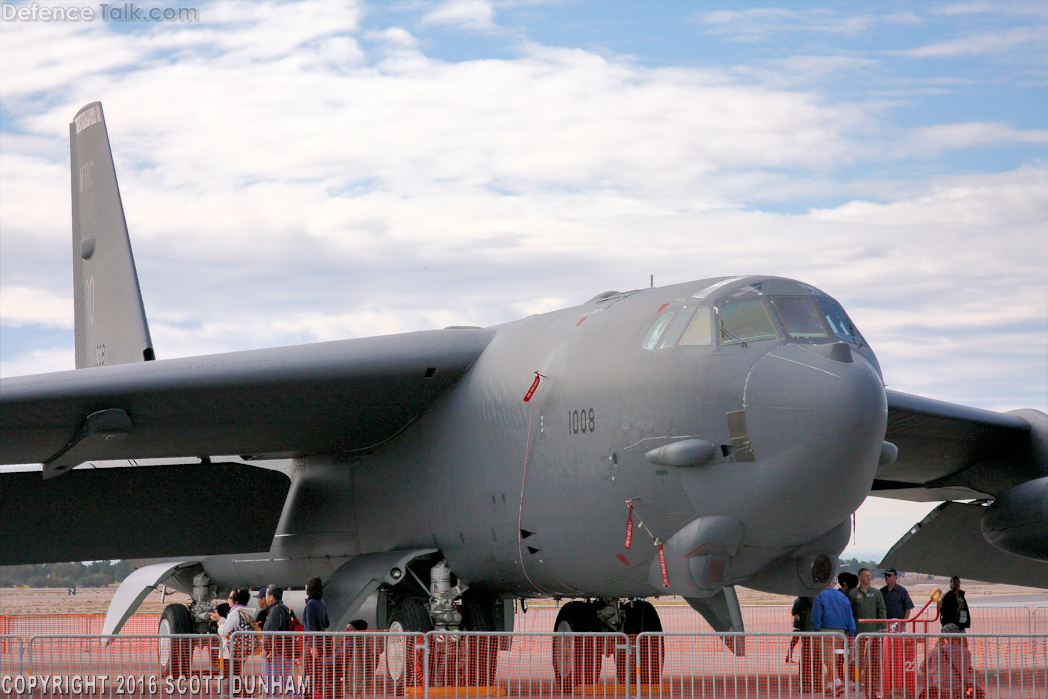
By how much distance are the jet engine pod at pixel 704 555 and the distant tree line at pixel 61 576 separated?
388ft

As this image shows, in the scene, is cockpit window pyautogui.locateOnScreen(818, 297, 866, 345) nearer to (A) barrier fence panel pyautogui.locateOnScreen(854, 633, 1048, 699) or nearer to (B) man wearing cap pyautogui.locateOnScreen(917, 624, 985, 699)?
(A) barrier fence panel pyautogui.locateOnScreen(854, 633, 1048, 699)

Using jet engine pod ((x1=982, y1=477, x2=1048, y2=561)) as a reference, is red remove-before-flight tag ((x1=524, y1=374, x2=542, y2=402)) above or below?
above

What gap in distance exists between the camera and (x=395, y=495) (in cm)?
1490

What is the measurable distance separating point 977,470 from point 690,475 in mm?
8341

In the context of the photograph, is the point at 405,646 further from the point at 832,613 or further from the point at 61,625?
the point at 61,625

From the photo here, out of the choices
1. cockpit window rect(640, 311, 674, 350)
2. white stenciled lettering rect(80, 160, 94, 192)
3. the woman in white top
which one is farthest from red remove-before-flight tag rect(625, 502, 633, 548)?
white stenciled lettering rect(80, 160, 94, 192)

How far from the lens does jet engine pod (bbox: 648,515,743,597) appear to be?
35.7ft

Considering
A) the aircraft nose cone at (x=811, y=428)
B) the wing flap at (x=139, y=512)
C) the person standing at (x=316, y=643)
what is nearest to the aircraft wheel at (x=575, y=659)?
the person standing at (x=316, y=643)

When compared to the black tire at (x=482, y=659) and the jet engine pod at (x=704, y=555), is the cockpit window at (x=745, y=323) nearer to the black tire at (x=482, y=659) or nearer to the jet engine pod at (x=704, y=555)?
the jet engine pod at (x=704, y=555)

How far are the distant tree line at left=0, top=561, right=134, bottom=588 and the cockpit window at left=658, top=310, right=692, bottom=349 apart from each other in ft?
387

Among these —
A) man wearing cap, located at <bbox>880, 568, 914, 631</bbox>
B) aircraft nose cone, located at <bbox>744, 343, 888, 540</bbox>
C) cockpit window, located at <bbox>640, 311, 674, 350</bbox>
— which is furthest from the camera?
man wearing cap, located at <bbox>880, 568, 914, 631</bbox>

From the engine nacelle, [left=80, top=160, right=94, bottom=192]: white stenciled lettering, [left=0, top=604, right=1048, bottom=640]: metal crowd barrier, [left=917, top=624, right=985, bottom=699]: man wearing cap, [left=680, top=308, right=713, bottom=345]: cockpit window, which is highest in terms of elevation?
[left=80, top=160, right=94, bottom=192]: white stenciled lettering

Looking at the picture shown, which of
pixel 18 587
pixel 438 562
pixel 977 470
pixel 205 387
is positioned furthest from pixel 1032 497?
pixel 18 587

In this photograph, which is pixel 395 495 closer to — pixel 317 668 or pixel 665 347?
pixel 317 668
